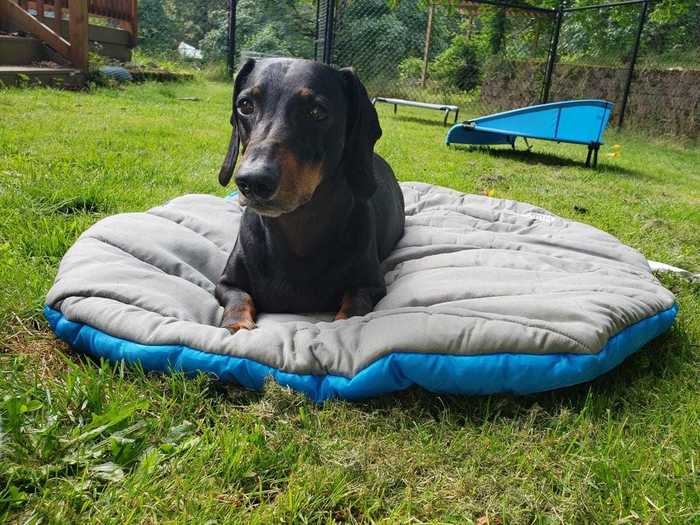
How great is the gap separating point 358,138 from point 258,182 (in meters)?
0.63

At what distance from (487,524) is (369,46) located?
13.1 m

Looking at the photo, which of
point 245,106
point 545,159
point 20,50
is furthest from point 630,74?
point 245,106

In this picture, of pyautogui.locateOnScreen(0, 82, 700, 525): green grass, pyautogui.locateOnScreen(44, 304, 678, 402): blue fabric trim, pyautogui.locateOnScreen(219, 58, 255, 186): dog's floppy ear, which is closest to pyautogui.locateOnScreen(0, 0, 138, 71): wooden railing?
pyautogui.locateOnScreen(0, 82, 700, 525): green grass

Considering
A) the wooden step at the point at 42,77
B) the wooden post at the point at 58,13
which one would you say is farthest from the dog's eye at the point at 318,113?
the wooden post at the point at 58,13

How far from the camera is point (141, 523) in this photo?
1.17m

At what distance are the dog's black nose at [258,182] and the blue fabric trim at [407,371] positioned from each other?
498 mm

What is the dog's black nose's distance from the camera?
5.68ft

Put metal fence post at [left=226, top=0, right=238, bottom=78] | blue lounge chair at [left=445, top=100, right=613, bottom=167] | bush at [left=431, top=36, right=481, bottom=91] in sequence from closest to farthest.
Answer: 1. blue lounge chair at [left=445, top=100, right=613, bottom=167]
2. metal fence post at [left=226, top=0, right=238, bottom=78]
3. bush at [left=431, top=36, right=481, bottom=91]

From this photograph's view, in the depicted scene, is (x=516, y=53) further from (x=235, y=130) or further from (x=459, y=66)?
(x=235, y=130)

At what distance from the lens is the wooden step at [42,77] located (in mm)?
7215

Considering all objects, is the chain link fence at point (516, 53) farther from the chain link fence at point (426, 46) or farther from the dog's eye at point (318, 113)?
the dog's eye at point (318, 113)

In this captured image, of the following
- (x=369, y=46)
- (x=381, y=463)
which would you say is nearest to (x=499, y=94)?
(x=369, y=46)

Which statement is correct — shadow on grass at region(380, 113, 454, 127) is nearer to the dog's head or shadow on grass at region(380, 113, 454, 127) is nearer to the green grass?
the dog's head

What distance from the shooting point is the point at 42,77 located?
298 inches
